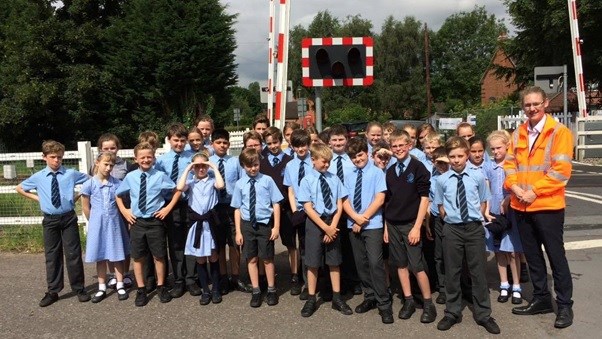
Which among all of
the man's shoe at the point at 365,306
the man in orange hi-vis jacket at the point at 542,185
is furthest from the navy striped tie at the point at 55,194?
the man in orange hi-vis jacket at the point at 542,185

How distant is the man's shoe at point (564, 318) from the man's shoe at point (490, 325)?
50cm

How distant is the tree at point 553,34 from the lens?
2530 cm

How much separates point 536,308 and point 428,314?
955 mm

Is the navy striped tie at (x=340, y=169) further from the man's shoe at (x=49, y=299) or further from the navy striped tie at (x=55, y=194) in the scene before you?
the man's shoe at (x=49, y=299)

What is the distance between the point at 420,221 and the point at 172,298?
102 inches

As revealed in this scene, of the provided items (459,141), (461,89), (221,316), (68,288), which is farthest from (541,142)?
(461,89)

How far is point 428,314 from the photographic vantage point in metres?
4.51

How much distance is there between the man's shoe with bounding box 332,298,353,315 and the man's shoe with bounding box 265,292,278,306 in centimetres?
58

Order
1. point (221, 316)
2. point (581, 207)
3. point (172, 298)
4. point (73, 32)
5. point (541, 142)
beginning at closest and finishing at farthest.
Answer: point (541, 142)
point (221, 316)
point (172, 298)
point (581, 207)
point (73, 32)

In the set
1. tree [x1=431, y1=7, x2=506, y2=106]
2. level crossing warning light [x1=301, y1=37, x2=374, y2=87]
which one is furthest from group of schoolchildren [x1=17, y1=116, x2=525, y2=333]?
tree [x1=431, y1=7, x2=506, y2=106]

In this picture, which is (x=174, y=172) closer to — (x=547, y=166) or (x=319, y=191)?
(x=319, y=191)

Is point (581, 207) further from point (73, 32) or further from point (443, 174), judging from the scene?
point (73, 32)

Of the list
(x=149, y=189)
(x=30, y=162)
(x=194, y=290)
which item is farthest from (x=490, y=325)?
(x=30, y=162)

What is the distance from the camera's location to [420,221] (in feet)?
14.8
